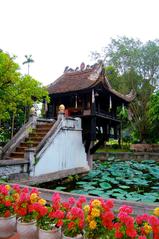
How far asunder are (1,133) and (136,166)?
969 centimetres

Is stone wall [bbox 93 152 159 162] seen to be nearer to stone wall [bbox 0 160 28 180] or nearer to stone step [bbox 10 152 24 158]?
stone step [bbox 10 152 24 158]

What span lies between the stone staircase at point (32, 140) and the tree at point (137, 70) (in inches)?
493

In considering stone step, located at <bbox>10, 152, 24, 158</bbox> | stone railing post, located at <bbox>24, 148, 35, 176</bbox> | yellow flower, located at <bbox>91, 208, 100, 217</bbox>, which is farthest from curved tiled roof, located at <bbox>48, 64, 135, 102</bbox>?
Result: yellow flower, located at <bbox>91, 208, 100, 217</bbox>

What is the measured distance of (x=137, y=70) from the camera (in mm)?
23391

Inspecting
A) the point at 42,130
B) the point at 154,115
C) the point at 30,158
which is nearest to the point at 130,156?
the point at 154,115

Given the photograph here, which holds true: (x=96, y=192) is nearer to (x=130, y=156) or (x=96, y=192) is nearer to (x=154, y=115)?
(x=130, y=156)

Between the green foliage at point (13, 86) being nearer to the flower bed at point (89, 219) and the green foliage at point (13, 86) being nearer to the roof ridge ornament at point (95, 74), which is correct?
the roof ridge ornament at point (95, 74)

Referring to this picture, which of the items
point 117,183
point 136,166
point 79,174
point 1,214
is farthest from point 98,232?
point 136,166

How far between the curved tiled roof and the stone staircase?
249 centimetres

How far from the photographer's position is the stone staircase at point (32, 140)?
10.1m

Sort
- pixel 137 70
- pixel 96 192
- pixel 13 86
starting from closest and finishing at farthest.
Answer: pixel 13 86 → pixel 96 192 → pixel 137 70

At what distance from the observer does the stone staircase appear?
10.1 metres

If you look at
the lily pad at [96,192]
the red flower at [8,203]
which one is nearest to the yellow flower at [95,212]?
the red flower at [8,203]

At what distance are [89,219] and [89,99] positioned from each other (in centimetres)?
1125
